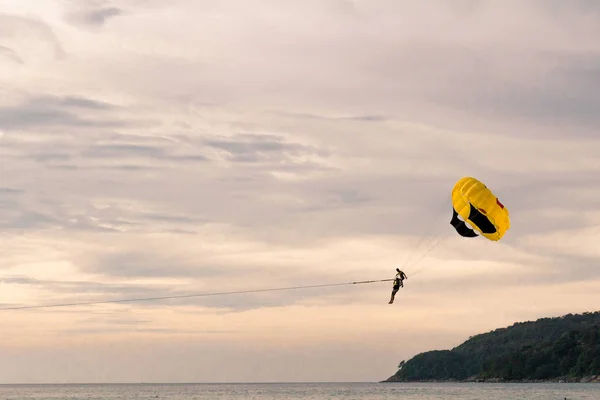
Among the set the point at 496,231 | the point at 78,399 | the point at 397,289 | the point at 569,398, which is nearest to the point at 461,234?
the point at 496,231

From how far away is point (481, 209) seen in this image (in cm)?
4456

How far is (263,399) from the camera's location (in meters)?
176

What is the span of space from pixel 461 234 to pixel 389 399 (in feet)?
389

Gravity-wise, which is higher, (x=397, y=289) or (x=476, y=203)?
(x=476, y=203)

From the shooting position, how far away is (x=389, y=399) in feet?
523

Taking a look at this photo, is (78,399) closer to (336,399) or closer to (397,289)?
(336,399)

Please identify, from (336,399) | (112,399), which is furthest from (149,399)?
(336,399)

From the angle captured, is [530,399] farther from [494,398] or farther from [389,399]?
[389,399]

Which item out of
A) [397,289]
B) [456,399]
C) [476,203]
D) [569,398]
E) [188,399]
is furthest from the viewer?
[188,399]

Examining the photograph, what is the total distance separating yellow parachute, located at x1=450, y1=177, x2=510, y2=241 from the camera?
4469cm

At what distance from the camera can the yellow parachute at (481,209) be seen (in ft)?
147

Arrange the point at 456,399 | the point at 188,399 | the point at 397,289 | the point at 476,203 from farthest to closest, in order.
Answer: the point at 188,399 → the point at 456,399 → the point at 476,203 → the point at 397,289

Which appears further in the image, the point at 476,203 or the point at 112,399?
the point at 112,399

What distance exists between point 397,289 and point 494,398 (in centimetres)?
12107
